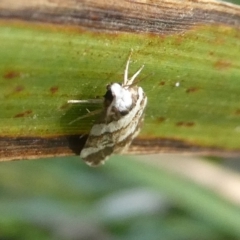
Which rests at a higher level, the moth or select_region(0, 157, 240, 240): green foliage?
the moth

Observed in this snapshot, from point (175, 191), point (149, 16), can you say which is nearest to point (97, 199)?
point (175, 191)

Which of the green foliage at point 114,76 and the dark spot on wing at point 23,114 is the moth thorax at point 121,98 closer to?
the green foliage at point 114,76

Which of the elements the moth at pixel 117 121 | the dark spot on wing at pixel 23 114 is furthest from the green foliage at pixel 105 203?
the dark spot on wing at pixel 23 114

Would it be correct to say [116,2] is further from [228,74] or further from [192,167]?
[192,167]

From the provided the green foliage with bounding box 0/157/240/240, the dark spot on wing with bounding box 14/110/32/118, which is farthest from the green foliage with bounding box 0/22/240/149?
the green foliage with bounding box 0/157/240/240

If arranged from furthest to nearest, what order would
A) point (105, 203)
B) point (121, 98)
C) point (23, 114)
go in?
1. point (105, 203)
2. point (121, 98)
3. point (23, 114)

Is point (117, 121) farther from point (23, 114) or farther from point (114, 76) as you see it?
point (23, 114)

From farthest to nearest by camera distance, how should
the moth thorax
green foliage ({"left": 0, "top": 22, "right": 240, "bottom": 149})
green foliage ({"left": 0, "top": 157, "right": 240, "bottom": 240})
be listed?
1. green foliage ({"left": 0, "top": 157, "right": 240, "bottom": 240})
2. the moth thorax
3. green foliage ({"left": 0, "top": 22, "right": 240, "bottom": 149})

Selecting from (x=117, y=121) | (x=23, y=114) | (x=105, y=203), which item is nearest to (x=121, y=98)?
(x=117, y=121)

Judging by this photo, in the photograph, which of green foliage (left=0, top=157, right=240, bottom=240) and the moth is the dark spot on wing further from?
green foliage (left=0, top=157, right=240, bottom=240)
